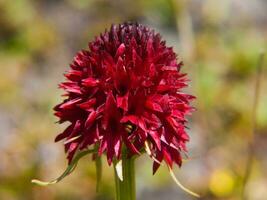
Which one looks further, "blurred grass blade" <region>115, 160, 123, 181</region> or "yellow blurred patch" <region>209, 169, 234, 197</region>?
"yellow blurred patch" <region>209, 169, 234, 197</region>

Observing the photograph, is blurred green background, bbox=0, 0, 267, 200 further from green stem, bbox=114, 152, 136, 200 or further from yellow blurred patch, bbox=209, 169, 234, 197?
green stem, bbox=114, 152, 136, 200

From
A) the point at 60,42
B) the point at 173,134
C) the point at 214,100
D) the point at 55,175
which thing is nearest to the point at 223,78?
the point at 214,100


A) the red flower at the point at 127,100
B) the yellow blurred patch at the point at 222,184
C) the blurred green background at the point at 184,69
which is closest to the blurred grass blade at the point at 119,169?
the red flower at the point at 127,100

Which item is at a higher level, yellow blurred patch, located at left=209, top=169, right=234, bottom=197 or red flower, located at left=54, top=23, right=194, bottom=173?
red flower, located at left=54, top=23, right=194, bottom=173

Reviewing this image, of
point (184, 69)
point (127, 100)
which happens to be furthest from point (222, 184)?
point (127, 100)

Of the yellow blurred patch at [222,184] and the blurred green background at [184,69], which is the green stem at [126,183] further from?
the yellow blurred patch at [222,184]

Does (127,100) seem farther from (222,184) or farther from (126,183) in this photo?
(222,184)

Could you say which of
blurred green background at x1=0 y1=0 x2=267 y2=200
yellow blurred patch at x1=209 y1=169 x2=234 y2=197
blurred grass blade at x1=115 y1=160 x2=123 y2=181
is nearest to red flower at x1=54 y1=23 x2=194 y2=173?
blurred grass blade at x1=115 y1=160 x2=123 y2=181
